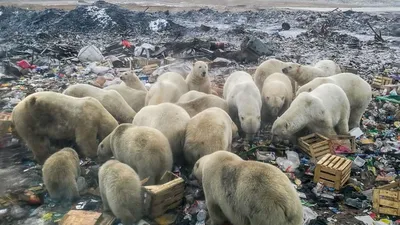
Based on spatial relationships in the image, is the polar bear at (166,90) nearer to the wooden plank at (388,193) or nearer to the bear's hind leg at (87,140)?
the bear's hind leg at (87,140)

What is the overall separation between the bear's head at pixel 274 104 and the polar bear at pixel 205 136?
2.35 m

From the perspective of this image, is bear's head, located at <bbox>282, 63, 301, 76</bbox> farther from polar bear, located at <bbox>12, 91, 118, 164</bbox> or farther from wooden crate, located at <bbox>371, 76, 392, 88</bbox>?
polar bear, located at <bbox>12, 91, 118, 164</bbox>

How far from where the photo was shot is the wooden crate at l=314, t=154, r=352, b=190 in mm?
6461

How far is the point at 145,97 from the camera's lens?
9766mm

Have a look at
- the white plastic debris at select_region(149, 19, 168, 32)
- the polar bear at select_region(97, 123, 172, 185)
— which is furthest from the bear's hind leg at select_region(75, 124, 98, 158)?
the white plastic debris at select_region(149, 19, 168, 32)

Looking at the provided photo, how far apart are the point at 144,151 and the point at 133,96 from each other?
394cm

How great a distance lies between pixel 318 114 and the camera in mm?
8164

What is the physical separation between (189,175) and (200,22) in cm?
2492

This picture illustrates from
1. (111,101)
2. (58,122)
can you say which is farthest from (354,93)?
(58,122)

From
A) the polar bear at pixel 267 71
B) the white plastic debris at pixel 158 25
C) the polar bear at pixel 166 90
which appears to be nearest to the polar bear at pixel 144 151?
the polar bear at pixel 166 90

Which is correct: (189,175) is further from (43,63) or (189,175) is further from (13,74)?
(43,63)

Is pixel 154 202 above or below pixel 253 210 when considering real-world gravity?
below

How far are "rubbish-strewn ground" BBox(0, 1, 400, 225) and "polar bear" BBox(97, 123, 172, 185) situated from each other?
63 centimetres

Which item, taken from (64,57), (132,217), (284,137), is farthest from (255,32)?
(132,217)
